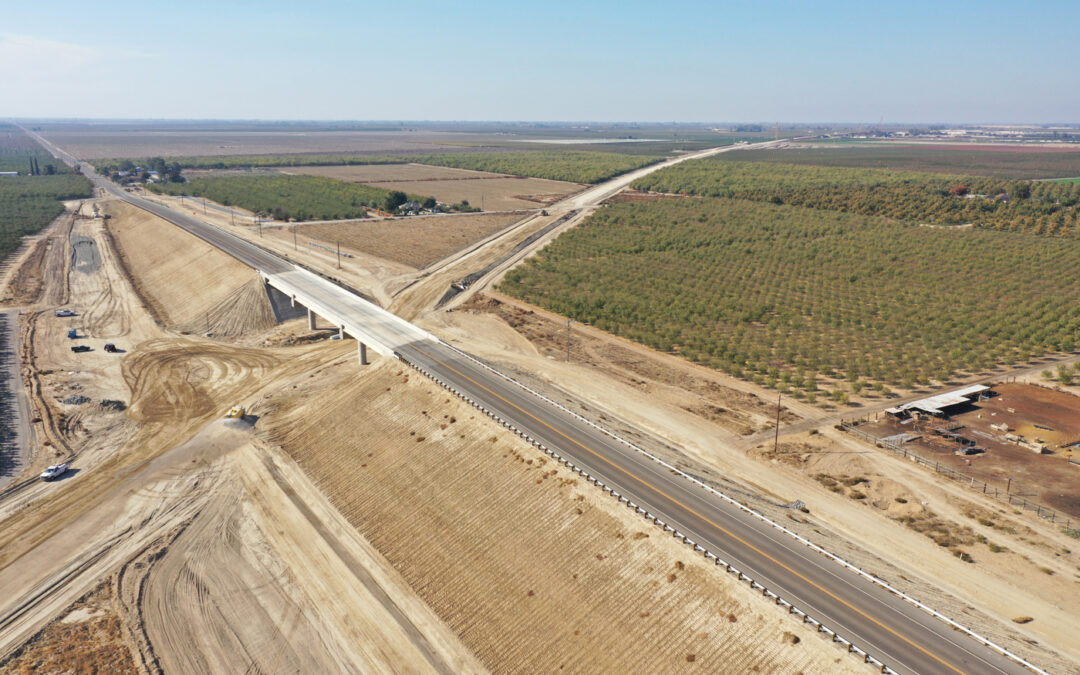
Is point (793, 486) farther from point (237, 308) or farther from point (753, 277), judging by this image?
point (237, 308)

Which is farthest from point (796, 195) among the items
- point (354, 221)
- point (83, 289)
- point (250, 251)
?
point (83, 289)

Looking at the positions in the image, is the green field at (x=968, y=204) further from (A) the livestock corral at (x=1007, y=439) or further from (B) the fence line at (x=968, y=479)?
(B) the fence line at (x=968, y=479)

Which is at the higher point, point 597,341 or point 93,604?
point 597,341

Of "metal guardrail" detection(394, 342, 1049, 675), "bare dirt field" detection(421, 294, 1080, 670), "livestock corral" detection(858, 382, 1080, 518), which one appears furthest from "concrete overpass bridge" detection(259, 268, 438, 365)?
"livestock corral" detection(858, 382, 1080, 518)

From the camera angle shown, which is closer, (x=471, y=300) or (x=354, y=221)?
(x=471, y=300)

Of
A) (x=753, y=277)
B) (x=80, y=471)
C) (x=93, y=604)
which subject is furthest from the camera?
(x=753, y=277)

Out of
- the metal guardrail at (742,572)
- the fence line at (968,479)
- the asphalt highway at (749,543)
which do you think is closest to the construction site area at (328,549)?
the metal guardrail at (742,572)

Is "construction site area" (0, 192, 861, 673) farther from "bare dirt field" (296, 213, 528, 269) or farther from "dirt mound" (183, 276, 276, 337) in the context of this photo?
"bare dirt field" (296, 213, 528, 269)

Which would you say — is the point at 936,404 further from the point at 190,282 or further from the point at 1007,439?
the point at 190,282
